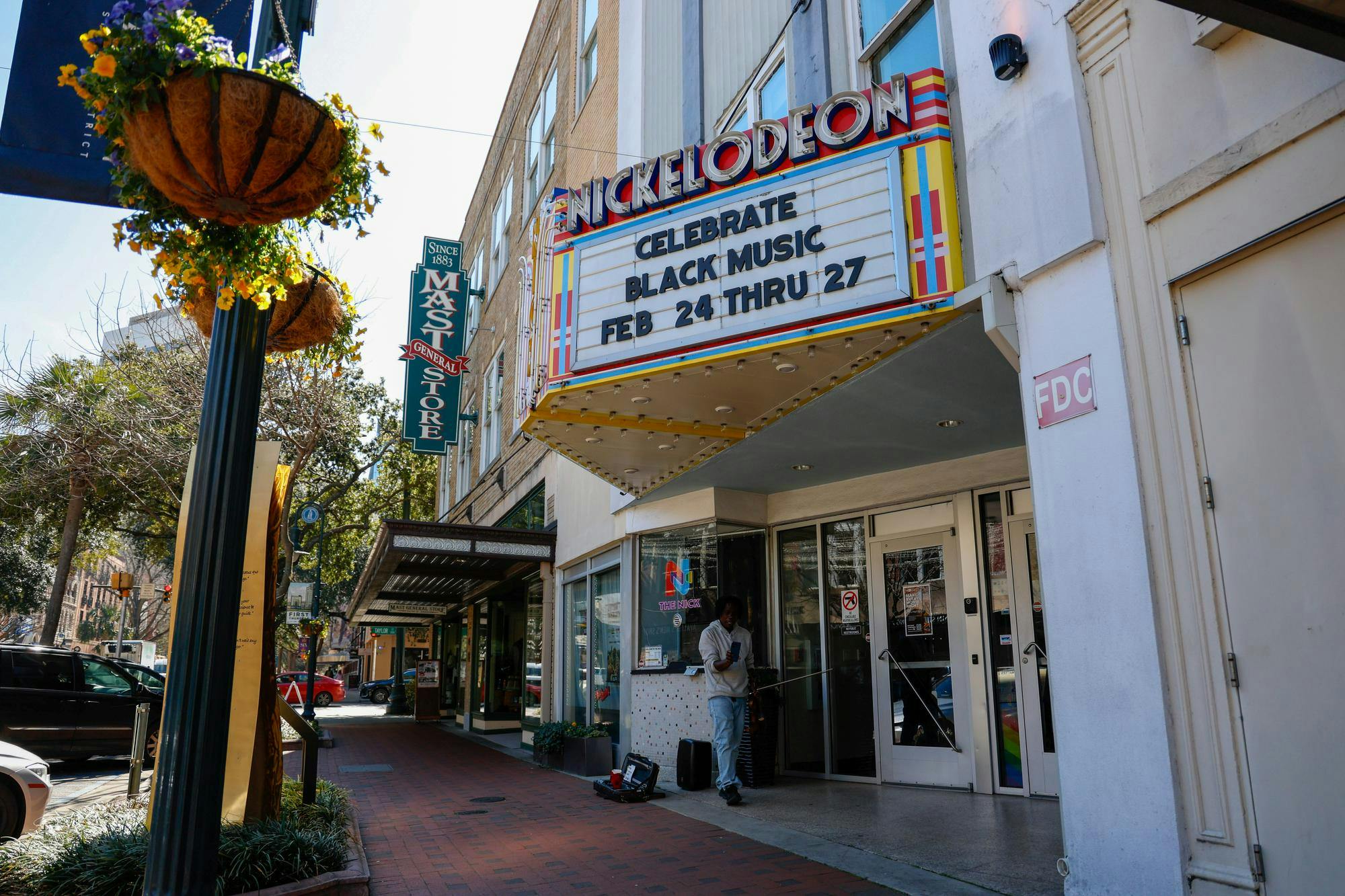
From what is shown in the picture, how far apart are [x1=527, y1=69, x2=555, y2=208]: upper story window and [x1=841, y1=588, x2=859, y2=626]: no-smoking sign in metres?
11.7

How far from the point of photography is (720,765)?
876cm

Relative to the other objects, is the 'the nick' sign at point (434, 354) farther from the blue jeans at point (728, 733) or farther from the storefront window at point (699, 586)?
the blue jeans at point (728, 733)

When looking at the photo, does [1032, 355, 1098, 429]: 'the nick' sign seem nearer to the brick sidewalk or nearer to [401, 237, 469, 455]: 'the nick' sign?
the brick sidewalk

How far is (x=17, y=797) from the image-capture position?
6828 millimetres

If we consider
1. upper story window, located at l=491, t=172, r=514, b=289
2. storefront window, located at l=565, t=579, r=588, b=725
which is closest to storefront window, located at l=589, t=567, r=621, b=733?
storefront window, located at l=565, t=579, r=588, b=725

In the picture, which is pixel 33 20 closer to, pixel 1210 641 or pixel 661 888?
pixel 661 888

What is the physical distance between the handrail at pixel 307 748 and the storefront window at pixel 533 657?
330 inches

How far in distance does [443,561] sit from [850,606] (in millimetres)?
8508

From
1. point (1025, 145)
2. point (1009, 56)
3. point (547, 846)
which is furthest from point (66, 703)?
point (1009, 56)

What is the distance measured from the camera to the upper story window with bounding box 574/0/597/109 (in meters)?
16.9

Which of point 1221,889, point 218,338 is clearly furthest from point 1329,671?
point 218,338

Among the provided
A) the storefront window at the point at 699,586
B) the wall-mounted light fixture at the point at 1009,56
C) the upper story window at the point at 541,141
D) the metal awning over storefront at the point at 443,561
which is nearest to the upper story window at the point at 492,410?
the metal awning over storefront at the point at 443,561

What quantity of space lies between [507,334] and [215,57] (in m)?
17.4

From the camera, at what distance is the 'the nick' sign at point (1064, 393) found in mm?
4770
